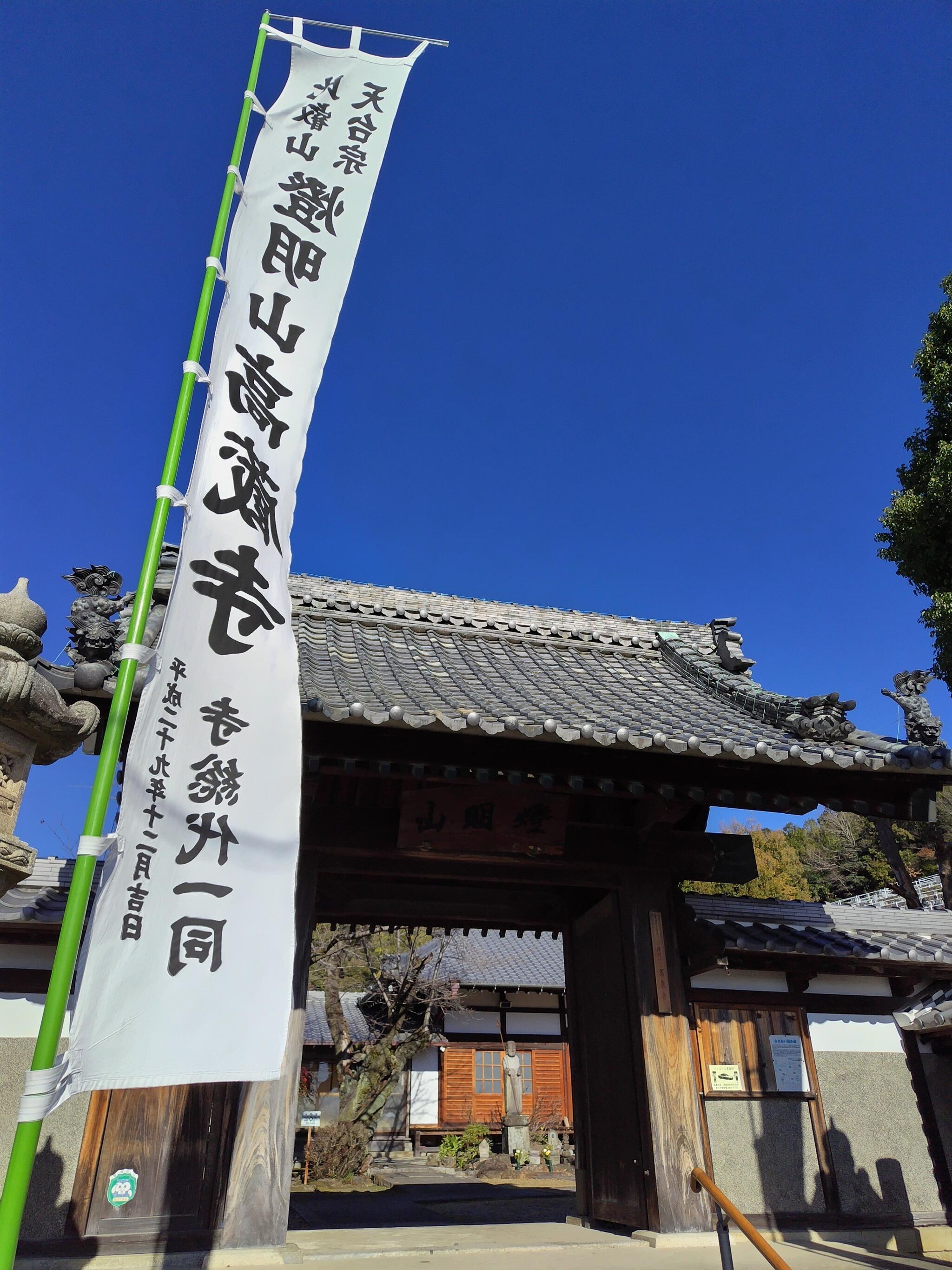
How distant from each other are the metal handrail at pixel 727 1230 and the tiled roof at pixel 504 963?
16.6 metres

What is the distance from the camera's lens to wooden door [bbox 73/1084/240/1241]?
546 cm

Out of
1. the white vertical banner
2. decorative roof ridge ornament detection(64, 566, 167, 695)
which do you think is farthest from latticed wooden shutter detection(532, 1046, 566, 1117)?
the white vertical banner

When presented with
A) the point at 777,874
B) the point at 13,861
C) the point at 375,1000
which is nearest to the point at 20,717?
the point at 13,861

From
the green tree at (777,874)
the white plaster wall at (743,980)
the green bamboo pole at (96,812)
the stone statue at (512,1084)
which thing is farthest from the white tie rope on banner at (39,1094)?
the green tree at (777,874)

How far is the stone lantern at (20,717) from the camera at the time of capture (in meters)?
3.05

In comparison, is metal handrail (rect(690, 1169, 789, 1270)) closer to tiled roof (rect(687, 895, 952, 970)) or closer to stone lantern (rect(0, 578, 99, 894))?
tiled roof (rect(687, 895, 952, 970))

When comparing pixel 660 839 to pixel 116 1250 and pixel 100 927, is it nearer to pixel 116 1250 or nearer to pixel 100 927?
pixel 116 1250

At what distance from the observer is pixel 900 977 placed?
7957 millimetres

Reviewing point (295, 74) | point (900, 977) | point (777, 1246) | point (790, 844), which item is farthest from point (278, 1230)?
point (790, 844)

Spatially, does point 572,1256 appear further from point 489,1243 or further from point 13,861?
point 13,861

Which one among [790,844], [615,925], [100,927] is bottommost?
[100,927]

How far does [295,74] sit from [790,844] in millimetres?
41930

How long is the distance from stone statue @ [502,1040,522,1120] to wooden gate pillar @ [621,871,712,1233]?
52.8ft

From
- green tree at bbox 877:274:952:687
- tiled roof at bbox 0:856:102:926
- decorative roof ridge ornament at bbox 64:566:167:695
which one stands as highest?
green tree at bbox 877:274:952:687
